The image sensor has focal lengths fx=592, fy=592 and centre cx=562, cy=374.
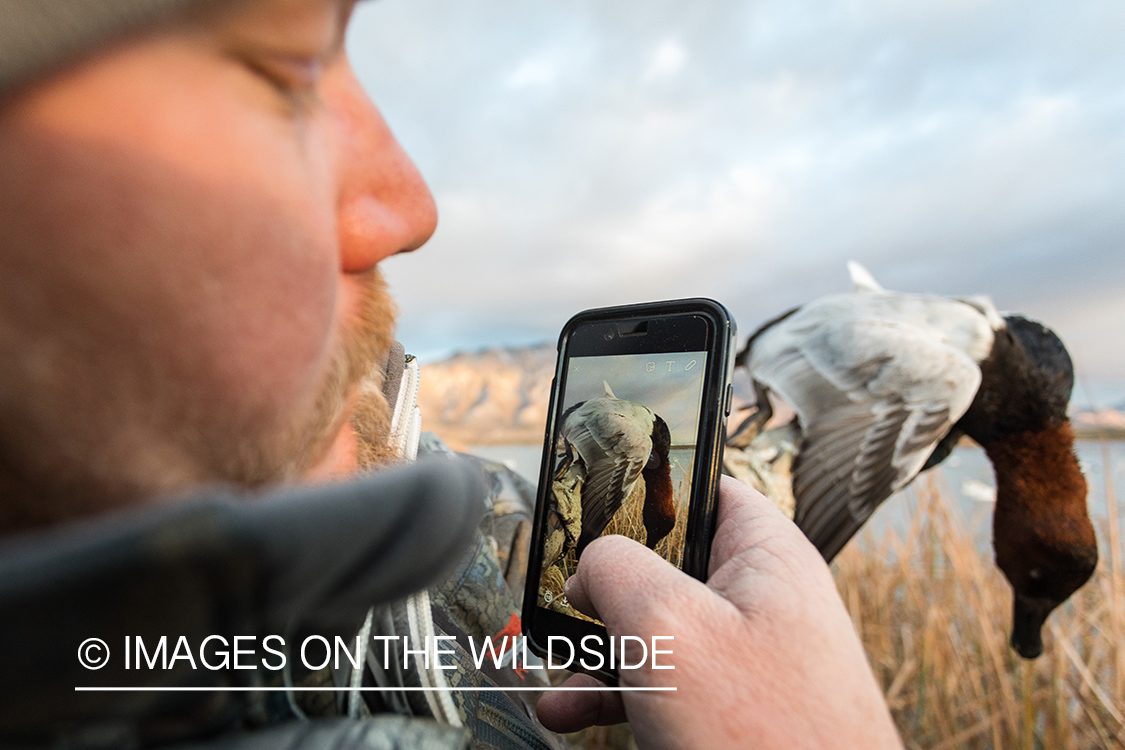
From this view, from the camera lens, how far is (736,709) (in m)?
0.35

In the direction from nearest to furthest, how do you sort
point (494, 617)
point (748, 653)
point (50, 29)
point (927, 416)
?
point (50, 29)
point (748, 653)
point (494, 617)
point (927, 416)

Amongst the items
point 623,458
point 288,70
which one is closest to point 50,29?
point 288,70

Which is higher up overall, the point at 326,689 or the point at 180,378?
the point at 180,378

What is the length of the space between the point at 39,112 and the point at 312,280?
0.12 m

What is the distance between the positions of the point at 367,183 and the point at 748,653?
38 centimetres

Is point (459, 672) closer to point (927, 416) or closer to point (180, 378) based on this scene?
point (180, 378)

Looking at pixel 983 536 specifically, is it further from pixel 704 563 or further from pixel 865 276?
pixel 704 563

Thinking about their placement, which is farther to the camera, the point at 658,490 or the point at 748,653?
the point at 658,490

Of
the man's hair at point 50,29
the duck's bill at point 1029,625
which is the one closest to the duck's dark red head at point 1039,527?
the duck's bill at point 1029,625

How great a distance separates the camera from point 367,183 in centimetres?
37

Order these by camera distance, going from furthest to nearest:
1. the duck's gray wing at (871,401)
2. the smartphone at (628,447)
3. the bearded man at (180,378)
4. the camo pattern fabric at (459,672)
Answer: the duck's gray wing at (871,401) < the smartphone at (628,447) < the camo pattern fabric at (459,672) < the bearded man at (180,378)

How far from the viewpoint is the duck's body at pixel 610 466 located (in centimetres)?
60

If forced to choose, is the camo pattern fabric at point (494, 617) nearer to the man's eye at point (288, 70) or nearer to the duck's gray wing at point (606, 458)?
the duck's gray wing at point (606, 458)

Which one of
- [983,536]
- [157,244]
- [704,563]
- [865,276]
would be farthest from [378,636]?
[983,536]
